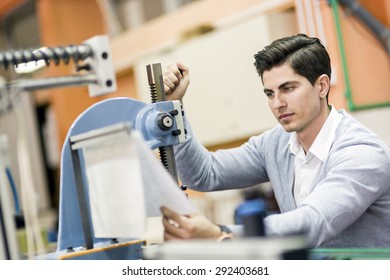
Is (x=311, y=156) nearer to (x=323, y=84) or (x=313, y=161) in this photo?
(x=313, y=161)

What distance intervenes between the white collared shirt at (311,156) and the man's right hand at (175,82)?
260 millimetres

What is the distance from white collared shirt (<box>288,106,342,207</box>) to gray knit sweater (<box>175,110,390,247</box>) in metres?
0.02

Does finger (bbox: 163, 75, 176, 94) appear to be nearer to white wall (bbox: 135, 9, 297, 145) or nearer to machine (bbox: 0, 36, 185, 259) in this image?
machine (bbox: 0, 36, 185, 259)

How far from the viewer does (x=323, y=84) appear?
117cm

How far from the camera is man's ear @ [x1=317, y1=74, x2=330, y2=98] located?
1.16 metres

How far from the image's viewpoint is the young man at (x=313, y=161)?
0.98 m

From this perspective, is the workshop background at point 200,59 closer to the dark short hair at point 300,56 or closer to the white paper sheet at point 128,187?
the white paper sheet at point 128,187

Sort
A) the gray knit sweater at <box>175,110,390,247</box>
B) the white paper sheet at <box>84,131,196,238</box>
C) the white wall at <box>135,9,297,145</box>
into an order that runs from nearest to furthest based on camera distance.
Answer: the white paper sheet at <box>84,131,196,238</box> < the gray knit sweater at <box>175,110,390,247</box> < the white wall at <box>135,9,297,145</box>

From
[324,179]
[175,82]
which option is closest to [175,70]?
[175,82]

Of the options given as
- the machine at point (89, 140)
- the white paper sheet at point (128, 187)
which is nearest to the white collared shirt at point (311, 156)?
the machine at point (89, 140)

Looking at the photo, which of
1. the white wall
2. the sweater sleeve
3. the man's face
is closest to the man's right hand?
the sweater sleeve

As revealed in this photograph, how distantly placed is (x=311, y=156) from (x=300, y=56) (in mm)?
213

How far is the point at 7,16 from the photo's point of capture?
Answer: 528 centimetres

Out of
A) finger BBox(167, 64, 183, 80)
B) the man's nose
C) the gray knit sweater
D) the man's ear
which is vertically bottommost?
the gray knit sweater
